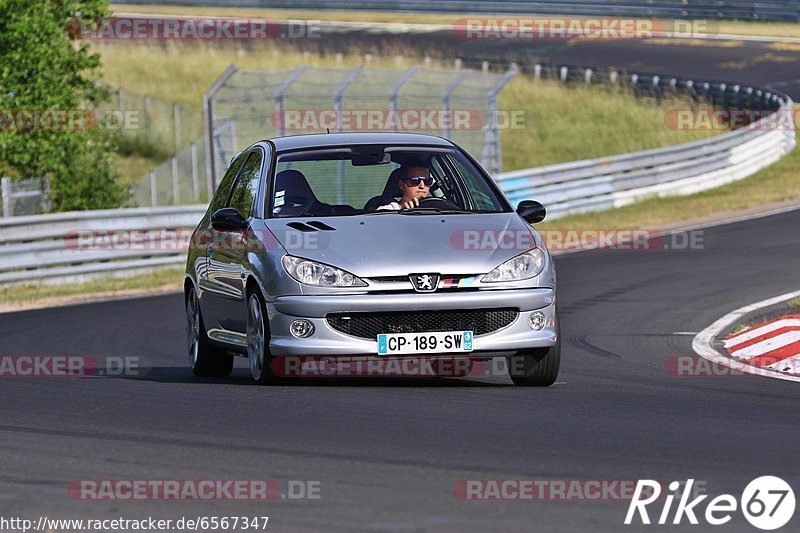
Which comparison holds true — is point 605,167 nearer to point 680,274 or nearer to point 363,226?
point 680,274

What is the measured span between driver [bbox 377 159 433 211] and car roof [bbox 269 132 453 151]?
36 centimetres

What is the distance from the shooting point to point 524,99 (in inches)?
1866

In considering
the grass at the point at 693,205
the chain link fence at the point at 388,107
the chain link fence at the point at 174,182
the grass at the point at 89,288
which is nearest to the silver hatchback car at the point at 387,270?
the grass at the point at 89,288

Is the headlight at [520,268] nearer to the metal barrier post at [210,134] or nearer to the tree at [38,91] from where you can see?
the metal barrier post at [210,134]

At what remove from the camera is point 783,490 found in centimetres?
595

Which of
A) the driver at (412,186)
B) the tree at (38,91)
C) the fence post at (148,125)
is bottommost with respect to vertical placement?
the fence post at (148,125)

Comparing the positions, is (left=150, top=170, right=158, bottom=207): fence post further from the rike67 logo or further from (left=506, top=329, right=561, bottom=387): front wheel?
the rike67 logo

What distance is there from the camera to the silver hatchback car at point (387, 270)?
29.7ft

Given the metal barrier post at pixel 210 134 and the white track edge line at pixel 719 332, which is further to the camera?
the metal barrier post at pixel 210 134

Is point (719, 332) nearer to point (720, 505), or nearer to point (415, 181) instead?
point (415, 181)

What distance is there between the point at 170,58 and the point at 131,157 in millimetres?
11439

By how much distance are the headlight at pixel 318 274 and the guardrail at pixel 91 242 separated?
12666 mm

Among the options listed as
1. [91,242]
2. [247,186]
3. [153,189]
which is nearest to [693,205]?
[153,189]

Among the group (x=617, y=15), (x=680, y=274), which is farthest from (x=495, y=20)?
(x=680, y=274)
